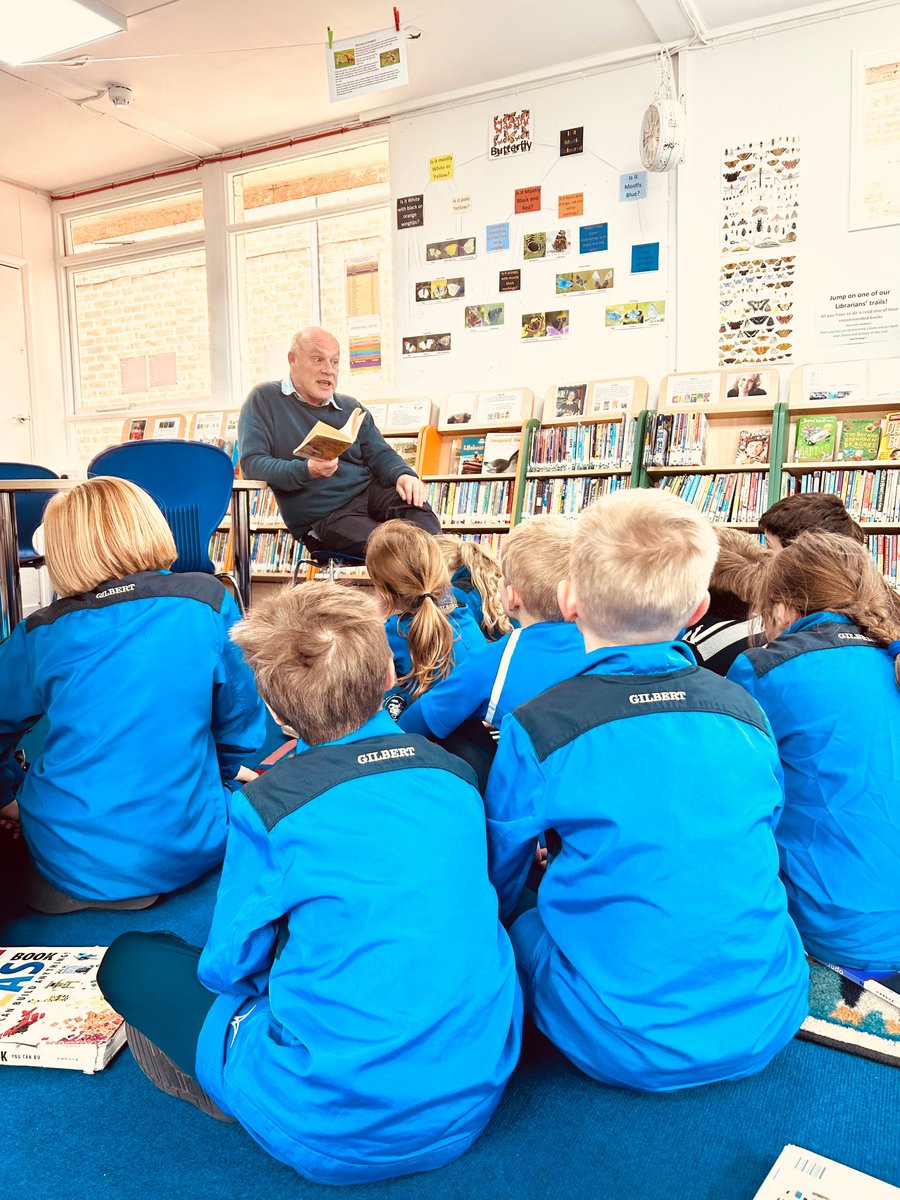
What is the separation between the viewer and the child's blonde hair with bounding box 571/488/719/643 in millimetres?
1138

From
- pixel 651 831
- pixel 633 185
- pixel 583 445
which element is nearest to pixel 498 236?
pixel 633 185

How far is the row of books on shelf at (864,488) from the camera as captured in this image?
4.06 meters

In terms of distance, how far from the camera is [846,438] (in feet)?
13.9

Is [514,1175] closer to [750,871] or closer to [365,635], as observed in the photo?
[750,871]

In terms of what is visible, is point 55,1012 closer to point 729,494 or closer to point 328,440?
point 328,440

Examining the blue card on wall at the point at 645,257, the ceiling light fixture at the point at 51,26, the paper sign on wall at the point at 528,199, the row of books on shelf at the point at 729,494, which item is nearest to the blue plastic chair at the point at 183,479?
the row of books on shelf at the point at 729,494

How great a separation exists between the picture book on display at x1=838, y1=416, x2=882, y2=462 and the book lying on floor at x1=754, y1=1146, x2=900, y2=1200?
3.75 meters

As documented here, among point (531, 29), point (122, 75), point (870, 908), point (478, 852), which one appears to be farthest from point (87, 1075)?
point (122, 75)

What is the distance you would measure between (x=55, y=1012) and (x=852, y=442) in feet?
13.6

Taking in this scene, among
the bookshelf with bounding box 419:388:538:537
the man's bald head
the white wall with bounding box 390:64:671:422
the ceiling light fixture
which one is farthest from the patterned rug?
the ceiling light fixture

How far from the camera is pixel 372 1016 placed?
3.14ft

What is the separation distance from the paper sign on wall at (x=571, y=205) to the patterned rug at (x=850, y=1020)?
4.53 metres

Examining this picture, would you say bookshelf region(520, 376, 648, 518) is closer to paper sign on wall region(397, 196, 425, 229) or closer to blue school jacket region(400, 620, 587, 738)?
paper sign on wall region(397, 196, 425, 229)

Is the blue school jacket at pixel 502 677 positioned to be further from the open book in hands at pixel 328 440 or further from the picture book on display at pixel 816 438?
the picture book on display at pixel 816 438
